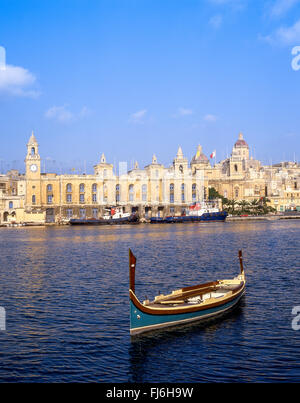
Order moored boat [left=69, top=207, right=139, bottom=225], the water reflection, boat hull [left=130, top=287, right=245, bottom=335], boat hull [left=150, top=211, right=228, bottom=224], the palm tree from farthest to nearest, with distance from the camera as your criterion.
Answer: the palm tree
boat hull [left=150, top=211, right=228, bottom=224]
moored boat [left=69, top=207, right=139, bottom=225]
boat hull [left=130, top=287, right=245, bottom=335]
the water reflection

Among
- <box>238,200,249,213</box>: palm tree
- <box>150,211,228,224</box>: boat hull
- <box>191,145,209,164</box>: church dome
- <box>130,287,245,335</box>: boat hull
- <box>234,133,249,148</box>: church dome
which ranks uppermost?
<box>234,133,249,148</box>: church dome

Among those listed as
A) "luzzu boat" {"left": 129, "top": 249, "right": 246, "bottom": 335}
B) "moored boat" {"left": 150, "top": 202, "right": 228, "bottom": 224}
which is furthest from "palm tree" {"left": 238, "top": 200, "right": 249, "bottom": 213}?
"luzzu boat" {"left": 129, "top": 249, "right": 246, "bottom": 335}

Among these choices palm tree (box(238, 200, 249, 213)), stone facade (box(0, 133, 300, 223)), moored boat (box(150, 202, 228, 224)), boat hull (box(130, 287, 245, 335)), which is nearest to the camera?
boat hull (box(130, 287, 245, 335))

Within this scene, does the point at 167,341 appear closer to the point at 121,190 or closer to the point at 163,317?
→ the point at 163,317

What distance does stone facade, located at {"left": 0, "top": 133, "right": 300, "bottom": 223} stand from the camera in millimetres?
118438

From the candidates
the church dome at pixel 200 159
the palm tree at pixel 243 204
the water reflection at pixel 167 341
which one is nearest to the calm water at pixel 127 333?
the water reflection at pixel 167 341

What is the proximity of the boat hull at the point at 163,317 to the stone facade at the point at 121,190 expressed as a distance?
9978 centimetres

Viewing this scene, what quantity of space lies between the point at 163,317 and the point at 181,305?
1.22m

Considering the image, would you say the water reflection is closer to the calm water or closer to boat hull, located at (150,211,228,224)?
the calm water

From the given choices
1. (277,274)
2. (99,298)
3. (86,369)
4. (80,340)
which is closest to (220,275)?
(277,274)

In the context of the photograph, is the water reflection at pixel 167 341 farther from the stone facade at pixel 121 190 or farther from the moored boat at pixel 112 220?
the stone facade at pixel 121 190

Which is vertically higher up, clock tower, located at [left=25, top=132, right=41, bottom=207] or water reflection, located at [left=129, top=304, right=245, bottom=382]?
clock tower, located at [left=25, top=132, right=41, bottom=207]

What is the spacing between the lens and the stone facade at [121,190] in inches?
4663
